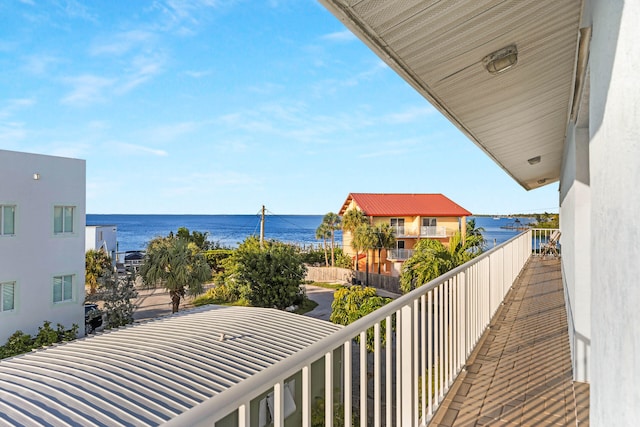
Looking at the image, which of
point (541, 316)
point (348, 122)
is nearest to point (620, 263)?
point (541, 316)

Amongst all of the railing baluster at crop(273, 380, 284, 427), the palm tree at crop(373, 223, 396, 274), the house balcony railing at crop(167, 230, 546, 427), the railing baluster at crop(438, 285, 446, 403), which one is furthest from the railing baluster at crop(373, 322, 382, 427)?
the palm tree at crop(373, 223, 396, 274)

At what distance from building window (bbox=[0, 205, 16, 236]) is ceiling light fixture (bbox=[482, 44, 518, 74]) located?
13.8 m

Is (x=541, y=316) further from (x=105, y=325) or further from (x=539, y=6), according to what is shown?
(x=105, y=325)

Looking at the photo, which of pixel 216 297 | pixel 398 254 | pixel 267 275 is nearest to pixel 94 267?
pixel 216 297

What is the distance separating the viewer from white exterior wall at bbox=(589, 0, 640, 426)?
89cm

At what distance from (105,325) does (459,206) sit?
2560cm

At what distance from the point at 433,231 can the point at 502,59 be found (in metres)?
28.6

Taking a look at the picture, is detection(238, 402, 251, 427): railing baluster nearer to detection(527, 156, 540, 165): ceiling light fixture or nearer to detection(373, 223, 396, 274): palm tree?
detection(527, 156, 540, 165): ceiling light fixture

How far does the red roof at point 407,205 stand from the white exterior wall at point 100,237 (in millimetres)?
17023

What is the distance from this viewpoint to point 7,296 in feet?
39.2

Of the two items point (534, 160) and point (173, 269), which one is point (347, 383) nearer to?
point (534, 160)

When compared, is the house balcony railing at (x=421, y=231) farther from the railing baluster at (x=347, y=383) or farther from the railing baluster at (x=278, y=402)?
the railing baluster at (x=278, y=402)

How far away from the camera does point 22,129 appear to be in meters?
41.9

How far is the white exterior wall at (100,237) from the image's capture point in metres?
22.4
